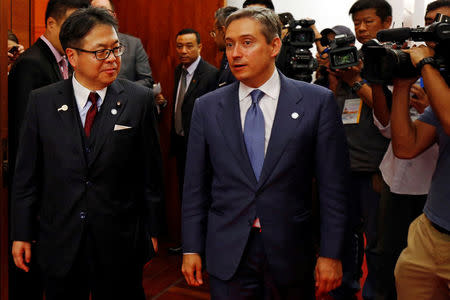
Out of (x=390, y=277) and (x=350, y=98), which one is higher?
(x=350, y=98)

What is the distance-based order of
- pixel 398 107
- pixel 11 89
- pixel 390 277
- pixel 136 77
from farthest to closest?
1. pixel 136 77
2. pixel 390 277
3. pixel 11 89
4. pixel 398 107

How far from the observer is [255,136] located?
1653 millimetres

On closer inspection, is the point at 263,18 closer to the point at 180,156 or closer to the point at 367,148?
the point at 367,148

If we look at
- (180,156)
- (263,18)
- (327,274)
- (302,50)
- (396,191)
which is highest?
(263,18)

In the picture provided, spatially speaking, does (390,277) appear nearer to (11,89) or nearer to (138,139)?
(138,139)

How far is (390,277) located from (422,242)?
0.97 metres

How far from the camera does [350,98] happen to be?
267cm

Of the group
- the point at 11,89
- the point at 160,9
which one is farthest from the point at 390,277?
the point at 160,9

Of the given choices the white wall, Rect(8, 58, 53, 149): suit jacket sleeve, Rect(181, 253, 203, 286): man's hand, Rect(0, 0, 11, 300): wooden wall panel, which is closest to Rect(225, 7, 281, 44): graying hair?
Rect(181, 253, 203, 286): man's hand

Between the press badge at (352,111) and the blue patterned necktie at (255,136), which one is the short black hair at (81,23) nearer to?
the blue patterned necktie at (255,136)

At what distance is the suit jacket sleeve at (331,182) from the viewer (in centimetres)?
162

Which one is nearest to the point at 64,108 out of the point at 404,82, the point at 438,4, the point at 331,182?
the point at 331,182

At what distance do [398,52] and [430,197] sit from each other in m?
0.50

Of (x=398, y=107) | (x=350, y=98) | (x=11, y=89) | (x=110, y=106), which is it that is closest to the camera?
(x=398, y=107)
